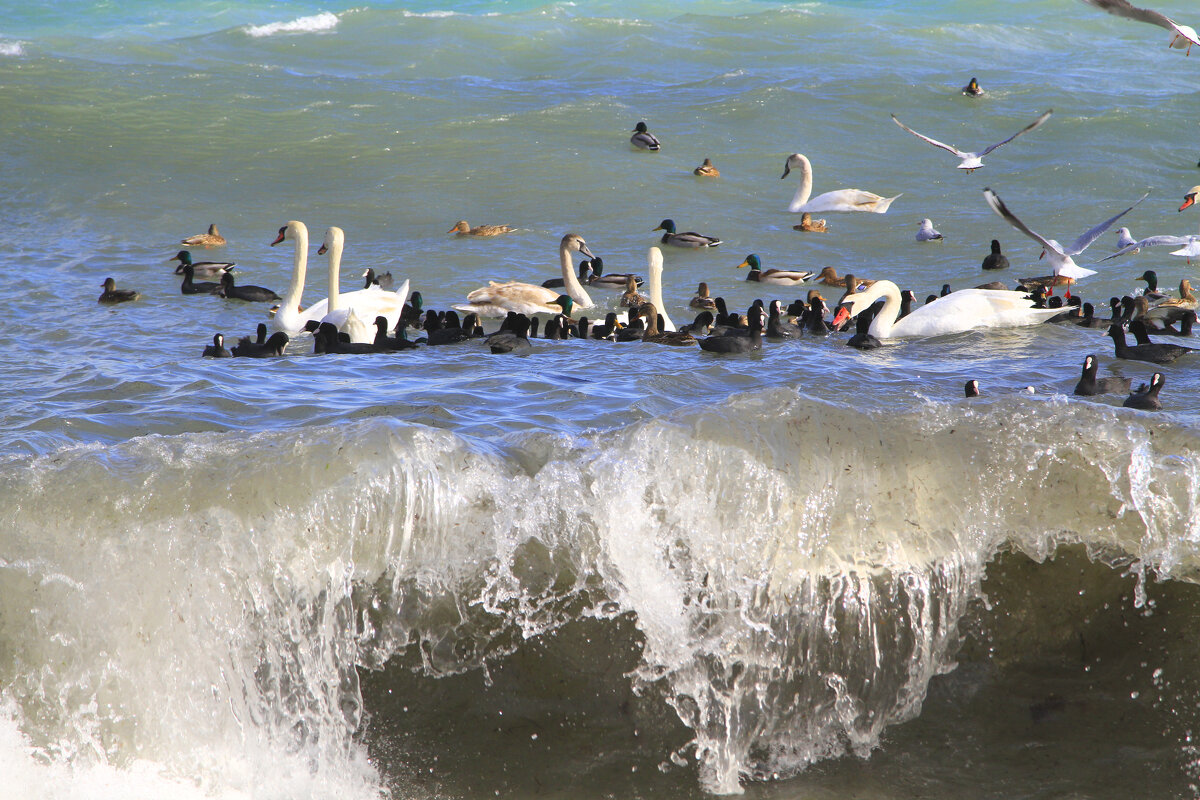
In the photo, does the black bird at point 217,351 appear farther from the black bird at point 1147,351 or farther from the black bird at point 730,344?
the black bird at point 1147,351

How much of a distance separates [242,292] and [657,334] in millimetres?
5144

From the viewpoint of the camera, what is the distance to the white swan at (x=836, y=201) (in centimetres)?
1689

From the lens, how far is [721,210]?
17.7 m

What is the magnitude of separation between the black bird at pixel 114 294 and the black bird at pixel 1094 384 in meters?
8.73

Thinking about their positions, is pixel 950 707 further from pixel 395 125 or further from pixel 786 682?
pixel 395 125

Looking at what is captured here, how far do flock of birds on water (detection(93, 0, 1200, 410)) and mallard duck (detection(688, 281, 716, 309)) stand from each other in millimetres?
13

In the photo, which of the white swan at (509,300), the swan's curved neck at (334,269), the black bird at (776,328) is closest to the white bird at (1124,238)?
the black bird at (776,328)

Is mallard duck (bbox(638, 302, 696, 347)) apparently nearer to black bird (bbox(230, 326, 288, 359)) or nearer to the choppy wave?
black bird (bbox(230, 326, 288, 359))

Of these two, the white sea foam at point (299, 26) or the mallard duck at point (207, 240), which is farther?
the white sea foam at point (299, 26)

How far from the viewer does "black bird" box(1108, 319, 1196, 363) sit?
8438 mm

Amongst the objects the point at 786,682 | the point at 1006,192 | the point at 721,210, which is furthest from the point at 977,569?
the point at 1006,192

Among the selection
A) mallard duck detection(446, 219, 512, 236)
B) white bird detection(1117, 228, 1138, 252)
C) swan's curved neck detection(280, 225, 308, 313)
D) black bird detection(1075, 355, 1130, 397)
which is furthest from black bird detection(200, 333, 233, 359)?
white bird detection(1117, 228, 1138, 252)

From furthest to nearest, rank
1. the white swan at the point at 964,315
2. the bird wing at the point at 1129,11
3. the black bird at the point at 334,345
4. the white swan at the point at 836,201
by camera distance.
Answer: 1. the white swan at the point at 836,201
2. the white swan at the point at 964,315
3. the black bird at the point at 334,345
4. the bird wing at the point at 1129,11

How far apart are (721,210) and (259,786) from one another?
47.4 ft
